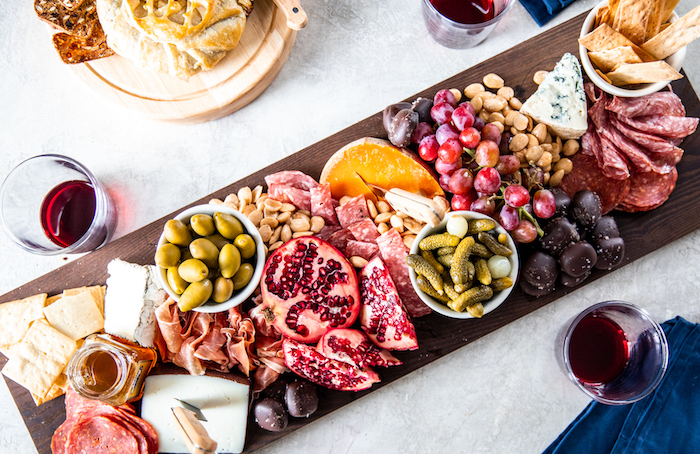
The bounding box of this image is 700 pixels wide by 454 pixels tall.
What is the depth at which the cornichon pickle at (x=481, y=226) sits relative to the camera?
96cm

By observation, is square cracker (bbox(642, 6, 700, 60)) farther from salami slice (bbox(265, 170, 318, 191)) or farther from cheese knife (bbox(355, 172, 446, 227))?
salami slice (bbox(265, 170, 318, 191))

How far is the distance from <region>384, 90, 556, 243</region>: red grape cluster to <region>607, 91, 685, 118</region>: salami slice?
9.7 inches

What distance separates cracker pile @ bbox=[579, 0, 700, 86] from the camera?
0.98 meters

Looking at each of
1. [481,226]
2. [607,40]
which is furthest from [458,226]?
[607,40]

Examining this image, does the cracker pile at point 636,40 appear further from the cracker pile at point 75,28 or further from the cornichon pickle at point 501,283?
the cracker pile at point 75,28

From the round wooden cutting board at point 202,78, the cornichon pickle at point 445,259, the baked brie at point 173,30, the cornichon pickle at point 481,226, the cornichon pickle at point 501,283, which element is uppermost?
the baked brie at point 173,30

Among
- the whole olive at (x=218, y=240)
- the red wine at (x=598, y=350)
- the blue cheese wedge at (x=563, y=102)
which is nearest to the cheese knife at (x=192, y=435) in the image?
the whole olive at (x=218, y=240)

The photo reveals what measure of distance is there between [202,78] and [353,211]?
0.55 metres

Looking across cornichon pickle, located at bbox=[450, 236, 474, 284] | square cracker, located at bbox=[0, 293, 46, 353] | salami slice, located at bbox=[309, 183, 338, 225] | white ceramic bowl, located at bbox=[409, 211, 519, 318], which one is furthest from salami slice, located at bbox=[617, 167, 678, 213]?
square cracker, located at bbox=[0, 293, 46, 353]

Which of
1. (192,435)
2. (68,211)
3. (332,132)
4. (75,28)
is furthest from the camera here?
(332,132)

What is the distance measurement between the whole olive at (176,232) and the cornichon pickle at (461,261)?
1.84ft

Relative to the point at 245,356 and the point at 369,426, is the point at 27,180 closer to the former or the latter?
the point at 245,356

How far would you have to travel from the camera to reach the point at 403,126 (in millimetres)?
1070

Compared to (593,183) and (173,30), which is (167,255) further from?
(593,183)
